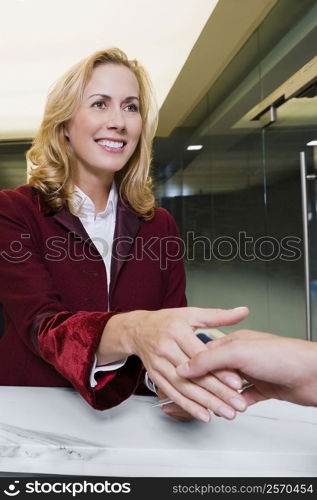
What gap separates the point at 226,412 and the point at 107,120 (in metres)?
0.88

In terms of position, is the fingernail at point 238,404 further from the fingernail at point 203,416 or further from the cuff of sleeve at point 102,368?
the cuff of sleeve at point 102,368

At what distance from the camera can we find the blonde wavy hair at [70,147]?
1.31 meters

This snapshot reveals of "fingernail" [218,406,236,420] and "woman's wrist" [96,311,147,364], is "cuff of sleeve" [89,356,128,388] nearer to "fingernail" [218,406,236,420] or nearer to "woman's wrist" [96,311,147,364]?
"woman's wrist" [96,311,147,364]

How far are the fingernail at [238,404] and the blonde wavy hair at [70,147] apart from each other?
767 millimetres

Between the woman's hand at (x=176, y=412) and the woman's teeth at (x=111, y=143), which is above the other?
the woman's teeth at (x=111, y=143)

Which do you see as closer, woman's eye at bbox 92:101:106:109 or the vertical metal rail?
woman's eye at bbox 92:101:106:109

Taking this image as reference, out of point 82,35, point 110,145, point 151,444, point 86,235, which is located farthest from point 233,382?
point 82,35

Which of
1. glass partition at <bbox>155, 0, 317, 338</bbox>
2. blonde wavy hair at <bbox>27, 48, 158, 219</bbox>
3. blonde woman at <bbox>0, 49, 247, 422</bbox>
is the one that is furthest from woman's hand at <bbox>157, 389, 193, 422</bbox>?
glass partition at <bbox>155, 0, 317, 338</bbox>

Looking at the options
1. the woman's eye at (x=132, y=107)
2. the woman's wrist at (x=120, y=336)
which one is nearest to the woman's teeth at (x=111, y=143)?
the woman's eye at (x=132, y=107)

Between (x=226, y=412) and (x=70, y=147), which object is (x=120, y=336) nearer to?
(x=226, y=412)

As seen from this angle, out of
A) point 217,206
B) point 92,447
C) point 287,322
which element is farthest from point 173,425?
point 217,206

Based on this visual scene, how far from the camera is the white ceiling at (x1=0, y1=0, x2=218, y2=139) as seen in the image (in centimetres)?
373

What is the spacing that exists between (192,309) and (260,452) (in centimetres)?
20

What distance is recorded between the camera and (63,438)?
2.25ft
